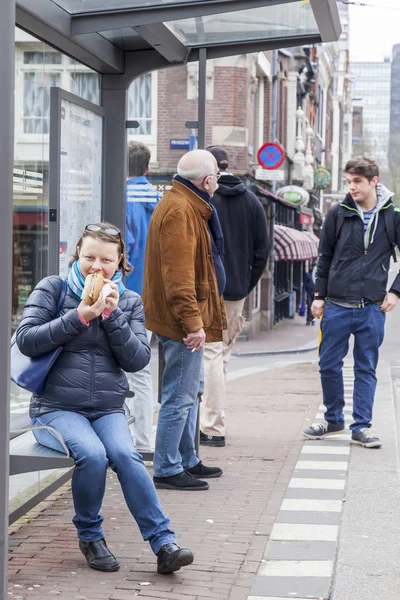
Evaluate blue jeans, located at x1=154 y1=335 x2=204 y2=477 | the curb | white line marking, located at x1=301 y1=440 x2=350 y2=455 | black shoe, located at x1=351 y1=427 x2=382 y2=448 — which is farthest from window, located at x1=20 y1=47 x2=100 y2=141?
the curb

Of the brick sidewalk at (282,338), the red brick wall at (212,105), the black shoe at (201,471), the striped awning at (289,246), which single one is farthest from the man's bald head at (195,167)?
the striped awning at (289,246)

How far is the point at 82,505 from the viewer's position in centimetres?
460

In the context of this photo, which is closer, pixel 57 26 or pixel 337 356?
pixel 57 26

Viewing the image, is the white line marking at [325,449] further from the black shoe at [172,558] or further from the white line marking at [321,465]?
the black shoe at [172,558]

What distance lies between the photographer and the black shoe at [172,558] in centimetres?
447

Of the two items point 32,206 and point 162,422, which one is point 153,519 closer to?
point 162,422

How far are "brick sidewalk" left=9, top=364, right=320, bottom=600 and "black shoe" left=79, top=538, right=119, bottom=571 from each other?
0.04 meters

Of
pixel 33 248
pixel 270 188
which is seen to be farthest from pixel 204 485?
pixel 270 188

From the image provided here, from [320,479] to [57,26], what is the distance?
3.02 m

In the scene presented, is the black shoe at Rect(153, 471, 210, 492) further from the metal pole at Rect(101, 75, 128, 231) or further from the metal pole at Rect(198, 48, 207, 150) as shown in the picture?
the metal pole at Rect(198, 48, 207, 150)

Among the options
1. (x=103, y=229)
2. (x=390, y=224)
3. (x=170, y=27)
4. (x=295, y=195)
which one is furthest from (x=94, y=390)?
(x=295, y=195)

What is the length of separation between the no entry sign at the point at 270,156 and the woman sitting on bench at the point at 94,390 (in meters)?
21.0

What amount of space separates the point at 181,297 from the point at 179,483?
3.69 ft

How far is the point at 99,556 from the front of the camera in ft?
15.2
